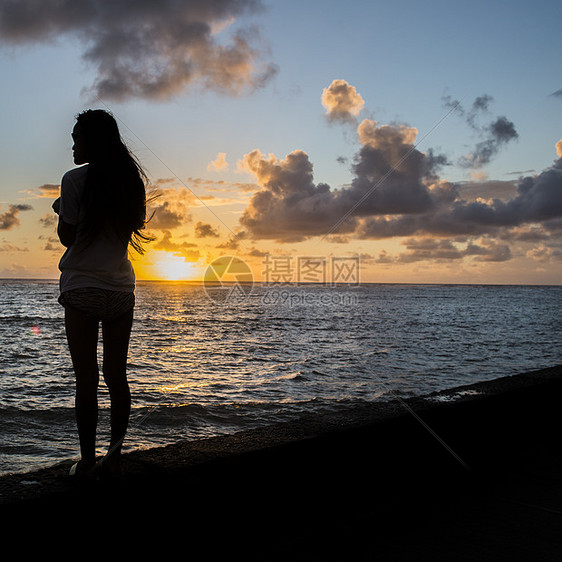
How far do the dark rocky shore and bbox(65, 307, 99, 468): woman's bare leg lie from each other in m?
0.16

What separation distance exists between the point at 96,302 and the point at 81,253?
225mm

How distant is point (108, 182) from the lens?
7.21ft

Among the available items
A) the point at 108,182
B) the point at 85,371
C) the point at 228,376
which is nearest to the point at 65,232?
the point at 108,182

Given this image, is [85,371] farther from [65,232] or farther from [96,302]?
[65,232]

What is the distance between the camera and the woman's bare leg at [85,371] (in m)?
2.11

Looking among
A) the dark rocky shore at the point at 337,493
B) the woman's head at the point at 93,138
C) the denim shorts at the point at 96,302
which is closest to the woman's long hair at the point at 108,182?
the woman's head at the point at 93,138

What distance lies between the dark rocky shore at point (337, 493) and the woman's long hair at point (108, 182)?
41.9 inches

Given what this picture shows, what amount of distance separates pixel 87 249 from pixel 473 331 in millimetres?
25134

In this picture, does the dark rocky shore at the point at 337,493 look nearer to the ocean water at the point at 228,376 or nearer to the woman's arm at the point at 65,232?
the woman's arm at the point at 65,232

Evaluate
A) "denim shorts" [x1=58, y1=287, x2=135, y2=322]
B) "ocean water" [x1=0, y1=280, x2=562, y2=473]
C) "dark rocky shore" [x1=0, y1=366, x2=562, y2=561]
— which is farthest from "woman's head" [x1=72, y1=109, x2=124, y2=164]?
"ocean water" [x1=0, y1=280, x2=562, y2=473]

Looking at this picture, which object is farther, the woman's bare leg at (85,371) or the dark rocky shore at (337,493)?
the woman's bare leg at (85,371)

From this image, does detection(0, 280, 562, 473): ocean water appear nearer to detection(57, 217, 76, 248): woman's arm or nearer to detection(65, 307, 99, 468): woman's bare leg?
detection(65, 307, 99, 468): woman's bare leg

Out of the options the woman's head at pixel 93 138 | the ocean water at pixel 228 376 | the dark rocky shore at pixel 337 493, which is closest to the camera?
the dark rocky shore at pixel 337 493

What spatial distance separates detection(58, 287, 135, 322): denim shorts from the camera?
2.11 meters
